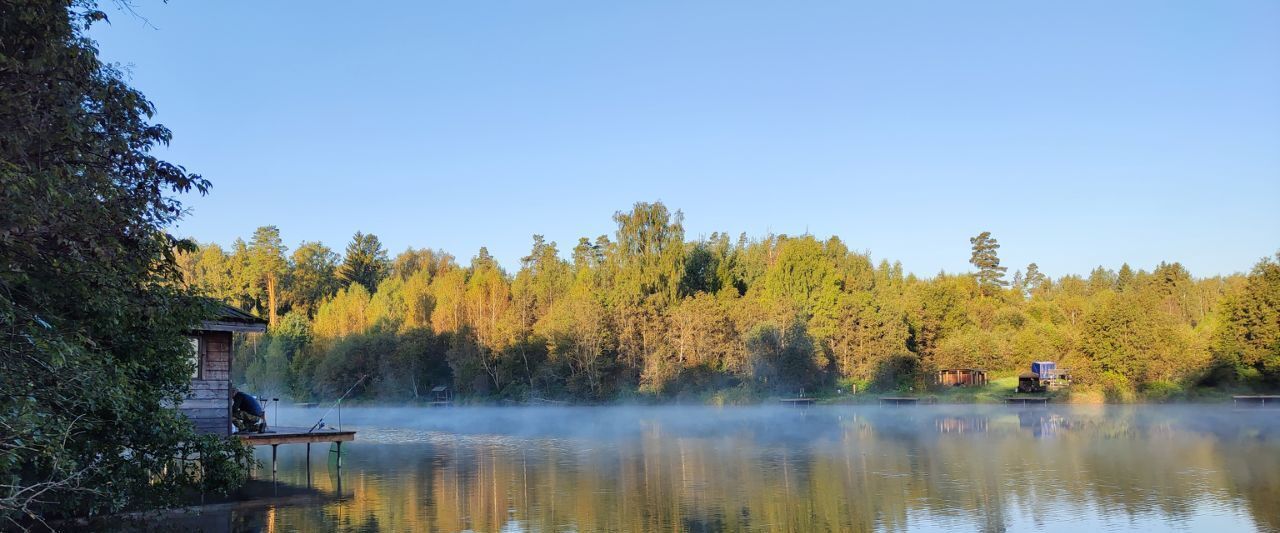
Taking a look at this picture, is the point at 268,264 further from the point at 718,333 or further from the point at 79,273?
the point at 79,273

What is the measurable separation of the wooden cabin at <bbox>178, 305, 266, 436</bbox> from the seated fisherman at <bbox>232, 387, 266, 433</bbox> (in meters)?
1.69

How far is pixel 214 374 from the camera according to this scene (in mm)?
20188

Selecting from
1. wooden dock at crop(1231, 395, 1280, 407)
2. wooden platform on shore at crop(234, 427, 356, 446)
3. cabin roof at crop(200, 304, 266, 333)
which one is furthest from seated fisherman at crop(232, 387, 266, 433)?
wooden dock at crop(1231, 395, 1280, 407)

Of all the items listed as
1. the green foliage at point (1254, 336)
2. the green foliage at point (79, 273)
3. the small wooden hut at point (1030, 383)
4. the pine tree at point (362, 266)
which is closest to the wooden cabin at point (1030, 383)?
the small wooden hut at point (1030, 383)

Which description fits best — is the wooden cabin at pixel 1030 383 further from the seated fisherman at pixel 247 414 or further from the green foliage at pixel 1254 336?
the seated fisherman at pixel 247 414

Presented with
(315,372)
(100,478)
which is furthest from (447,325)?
(100,478)

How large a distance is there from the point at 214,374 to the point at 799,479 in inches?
545

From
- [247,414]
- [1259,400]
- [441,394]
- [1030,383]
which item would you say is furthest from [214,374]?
[441,394]

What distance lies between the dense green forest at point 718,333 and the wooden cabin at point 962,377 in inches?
35.3

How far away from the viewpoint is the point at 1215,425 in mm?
39375

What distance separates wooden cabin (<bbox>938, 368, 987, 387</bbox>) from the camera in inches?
2486

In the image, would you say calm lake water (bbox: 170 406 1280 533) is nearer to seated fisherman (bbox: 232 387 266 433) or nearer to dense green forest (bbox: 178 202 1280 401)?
seated fisherman (bbox: 232 387 266 433)

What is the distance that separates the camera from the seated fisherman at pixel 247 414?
21.9 m

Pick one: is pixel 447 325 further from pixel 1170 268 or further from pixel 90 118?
pixel 1170 268
